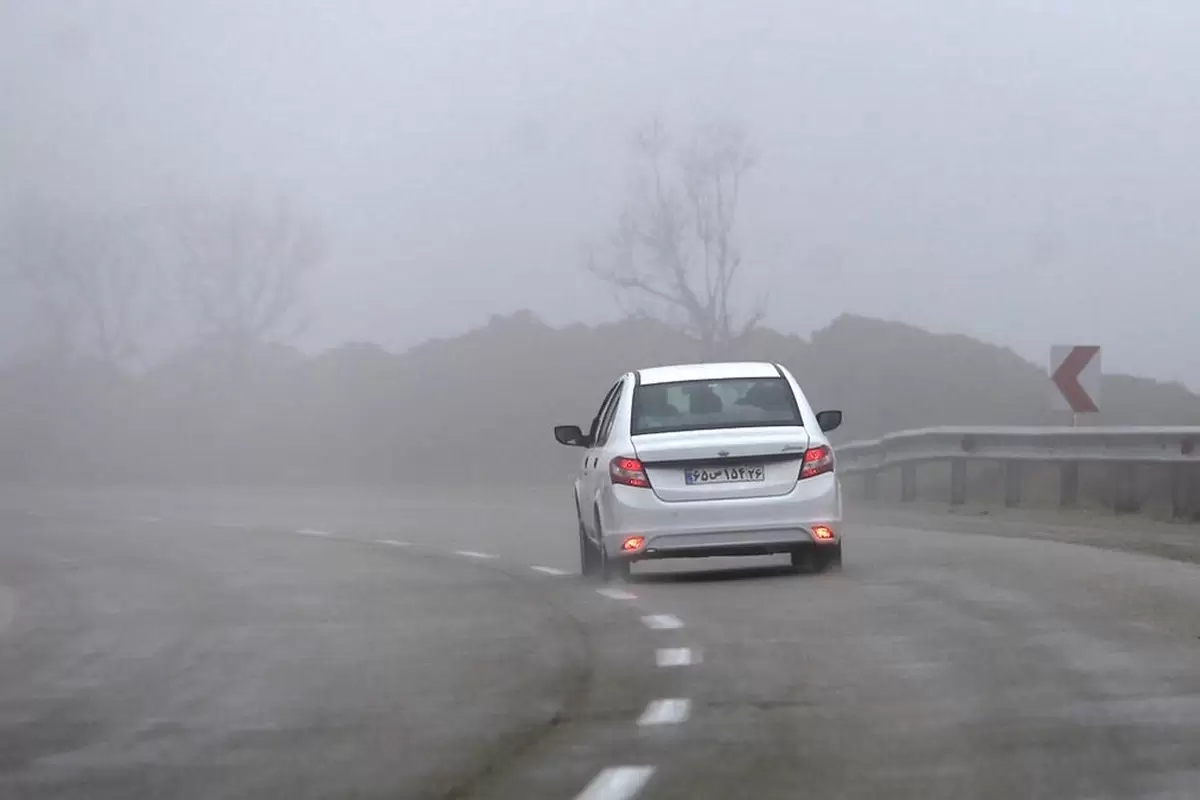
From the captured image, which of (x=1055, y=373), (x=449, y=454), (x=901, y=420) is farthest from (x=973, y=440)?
(x=449, y=454)

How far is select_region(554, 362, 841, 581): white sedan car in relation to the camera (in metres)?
14.8

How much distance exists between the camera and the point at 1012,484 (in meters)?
24.2

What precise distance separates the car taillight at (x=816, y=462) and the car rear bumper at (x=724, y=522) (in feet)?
0.17

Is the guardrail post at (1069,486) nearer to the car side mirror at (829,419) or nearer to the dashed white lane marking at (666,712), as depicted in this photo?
the car side mirror at (829,419)

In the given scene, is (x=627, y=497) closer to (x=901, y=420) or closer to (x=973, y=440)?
(x=973, y=440)

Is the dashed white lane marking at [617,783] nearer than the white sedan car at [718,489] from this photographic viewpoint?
Yes

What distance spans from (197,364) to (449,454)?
604 inches

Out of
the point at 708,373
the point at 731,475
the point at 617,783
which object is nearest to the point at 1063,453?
the point at 708,373

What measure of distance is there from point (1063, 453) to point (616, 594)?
9652mm

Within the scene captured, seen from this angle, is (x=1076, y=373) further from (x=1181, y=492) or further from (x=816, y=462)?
(x=816, y=462)

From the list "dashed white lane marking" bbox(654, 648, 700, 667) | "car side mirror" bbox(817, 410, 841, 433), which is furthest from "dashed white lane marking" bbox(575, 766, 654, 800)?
"car side mirror" bbox(817, 410, 841, 433)

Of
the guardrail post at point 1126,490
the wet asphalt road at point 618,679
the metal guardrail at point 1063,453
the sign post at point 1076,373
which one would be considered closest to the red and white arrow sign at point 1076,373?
the sign post at point 1076,373

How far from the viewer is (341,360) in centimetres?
7394

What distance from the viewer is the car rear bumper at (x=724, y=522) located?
48.5ft
